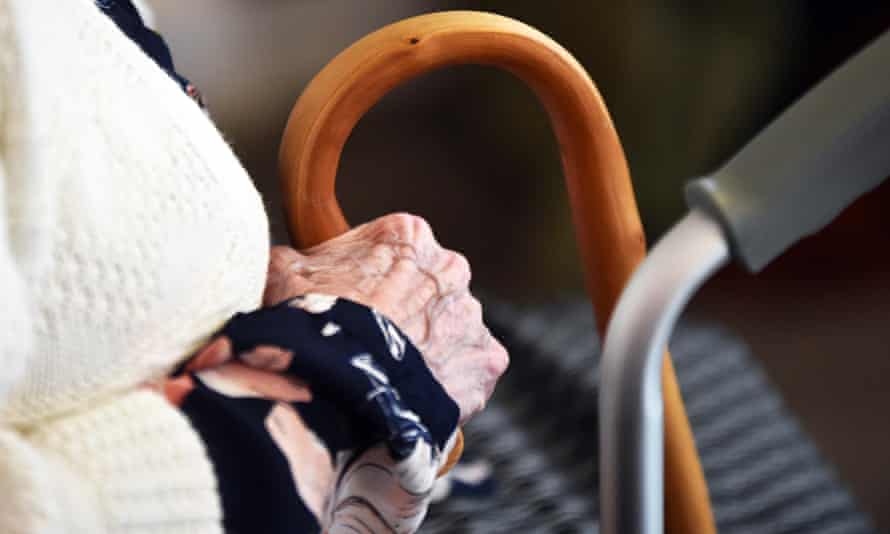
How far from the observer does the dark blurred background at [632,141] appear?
1.47 meters

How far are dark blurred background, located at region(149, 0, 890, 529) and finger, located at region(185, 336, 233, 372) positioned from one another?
106 centimetres

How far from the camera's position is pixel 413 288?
1.40 ft

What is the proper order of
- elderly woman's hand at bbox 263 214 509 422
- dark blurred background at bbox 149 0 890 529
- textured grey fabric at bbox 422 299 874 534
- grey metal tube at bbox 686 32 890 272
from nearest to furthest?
grey metal tube at bbox 686 32 890 272 < elderly woman's hand at bbox 263 214 509 422 < textured grey fabric at bbox 422 299 874 534 < dark blurred background at bbox 149 0 890 529

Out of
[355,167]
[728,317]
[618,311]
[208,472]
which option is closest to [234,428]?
[208,472]

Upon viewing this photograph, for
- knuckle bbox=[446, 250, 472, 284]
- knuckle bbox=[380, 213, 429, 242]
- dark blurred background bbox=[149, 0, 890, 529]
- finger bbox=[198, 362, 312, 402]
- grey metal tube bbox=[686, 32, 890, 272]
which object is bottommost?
dark blurred background bbox=[149, 0, 890, 529]

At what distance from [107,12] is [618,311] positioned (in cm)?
25

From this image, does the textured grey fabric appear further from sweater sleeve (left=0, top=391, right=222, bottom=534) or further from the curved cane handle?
sweater sleeve (left=0, top=391, right=222, bottom=534)

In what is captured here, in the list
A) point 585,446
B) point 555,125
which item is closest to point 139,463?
point 555,125

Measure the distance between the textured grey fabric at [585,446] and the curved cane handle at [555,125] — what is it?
0.11 metres

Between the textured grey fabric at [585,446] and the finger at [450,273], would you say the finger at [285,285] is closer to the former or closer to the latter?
the finger at [450,273]

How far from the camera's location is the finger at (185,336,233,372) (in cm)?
32

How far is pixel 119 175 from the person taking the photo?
11.4 inches

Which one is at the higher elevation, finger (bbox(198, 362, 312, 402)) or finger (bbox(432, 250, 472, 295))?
finger (bbox(198, 362, 312, 402))

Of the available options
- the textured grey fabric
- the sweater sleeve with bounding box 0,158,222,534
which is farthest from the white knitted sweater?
the textured grey fabric
